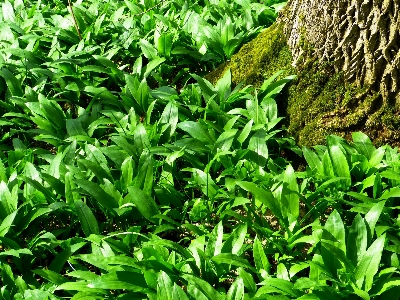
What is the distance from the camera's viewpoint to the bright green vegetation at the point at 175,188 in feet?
8.56

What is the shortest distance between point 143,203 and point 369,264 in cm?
118

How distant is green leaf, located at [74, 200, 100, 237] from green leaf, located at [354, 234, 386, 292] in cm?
134

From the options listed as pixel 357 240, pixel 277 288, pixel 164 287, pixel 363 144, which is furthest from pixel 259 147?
pixel 164 287

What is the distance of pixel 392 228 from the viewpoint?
278cm

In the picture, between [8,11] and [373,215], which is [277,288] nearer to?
[373,215]

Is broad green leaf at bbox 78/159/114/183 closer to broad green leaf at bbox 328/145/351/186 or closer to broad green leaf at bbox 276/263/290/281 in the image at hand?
broad green leaf at bbox 276/263/290/281

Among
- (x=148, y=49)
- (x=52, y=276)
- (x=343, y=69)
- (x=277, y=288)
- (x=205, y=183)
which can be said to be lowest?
(x=52, y=276)

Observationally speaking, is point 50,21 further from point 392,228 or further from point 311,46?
point 392,228

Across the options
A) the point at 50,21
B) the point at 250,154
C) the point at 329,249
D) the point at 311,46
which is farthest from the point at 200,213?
the point at 50,21

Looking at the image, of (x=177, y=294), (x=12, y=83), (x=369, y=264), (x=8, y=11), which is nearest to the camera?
(x=177, y=294)

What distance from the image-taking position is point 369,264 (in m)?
2.50

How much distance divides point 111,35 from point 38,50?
643mm

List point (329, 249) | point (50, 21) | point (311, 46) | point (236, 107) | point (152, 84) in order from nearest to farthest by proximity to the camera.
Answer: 1. point (329, 249)
2. point (311, 46)
3. point (236, 107)
4. point (152, 84)
5. point (50, 21)

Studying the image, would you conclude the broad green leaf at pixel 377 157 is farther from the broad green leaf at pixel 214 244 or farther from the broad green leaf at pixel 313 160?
the broad green leaf at pixel 214 244
